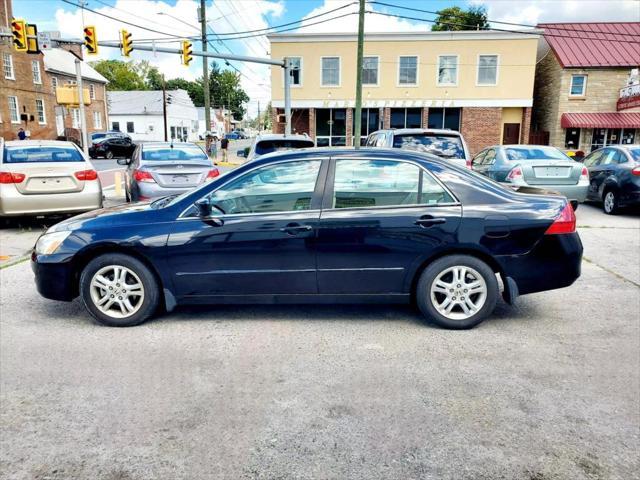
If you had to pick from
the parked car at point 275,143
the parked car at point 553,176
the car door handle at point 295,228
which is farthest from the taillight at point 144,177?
the parked car at point 553,176

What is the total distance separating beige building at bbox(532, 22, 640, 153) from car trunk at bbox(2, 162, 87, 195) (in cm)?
2859

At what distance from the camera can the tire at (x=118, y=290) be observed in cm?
466

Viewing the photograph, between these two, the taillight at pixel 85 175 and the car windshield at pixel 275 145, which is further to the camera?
the car windshield at pixel 275 145

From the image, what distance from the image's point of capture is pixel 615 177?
11.3 metres

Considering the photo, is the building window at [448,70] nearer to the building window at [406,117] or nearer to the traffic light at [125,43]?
the building window at [406,117]

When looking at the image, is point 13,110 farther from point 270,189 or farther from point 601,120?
point 270,189

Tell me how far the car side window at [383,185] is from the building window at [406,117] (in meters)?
29.7

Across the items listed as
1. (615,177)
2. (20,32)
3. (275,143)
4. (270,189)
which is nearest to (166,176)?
(275,143)

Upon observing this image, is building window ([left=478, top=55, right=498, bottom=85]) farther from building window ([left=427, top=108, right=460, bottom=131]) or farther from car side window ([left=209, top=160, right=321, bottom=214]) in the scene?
car side window ([left=209, top=160, right=321, bottom=214])

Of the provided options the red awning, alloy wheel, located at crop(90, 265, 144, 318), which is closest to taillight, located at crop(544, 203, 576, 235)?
alloy wheel, located at crop(90, 265, 144, 318)

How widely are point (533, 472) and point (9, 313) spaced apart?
4.85 m

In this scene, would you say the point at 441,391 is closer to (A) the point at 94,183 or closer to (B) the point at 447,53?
(A) the point at 94,183

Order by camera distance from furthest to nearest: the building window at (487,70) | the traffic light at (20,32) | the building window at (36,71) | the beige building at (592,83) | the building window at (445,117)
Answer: the building window at (36,71), the building window at (445,117), the building window at (487,70), the beige building at (592,83), the traffic light at (20,32)

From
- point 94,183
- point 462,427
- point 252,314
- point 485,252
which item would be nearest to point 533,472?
point 462,427
